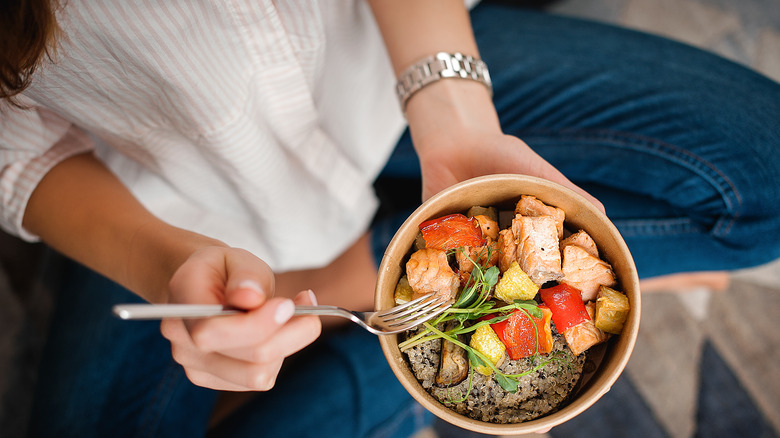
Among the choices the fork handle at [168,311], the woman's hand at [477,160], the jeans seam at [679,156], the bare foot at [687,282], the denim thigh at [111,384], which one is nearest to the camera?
the fork handle at [168,311]

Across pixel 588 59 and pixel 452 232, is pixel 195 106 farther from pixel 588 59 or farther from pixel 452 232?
pixel 588 59

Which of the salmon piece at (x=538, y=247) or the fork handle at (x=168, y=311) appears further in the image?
the salmon piece at (x=538, y=247)

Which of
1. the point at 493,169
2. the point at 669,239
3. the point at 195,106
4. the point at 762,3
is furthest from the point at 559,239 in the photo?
the point at 762,3

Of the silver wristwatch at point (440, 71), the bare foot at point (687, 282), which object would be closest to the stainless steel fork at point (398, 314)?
the silver wristwatch at point (440, 71)

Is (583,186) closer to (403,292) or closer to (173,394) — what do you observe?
(403,292)

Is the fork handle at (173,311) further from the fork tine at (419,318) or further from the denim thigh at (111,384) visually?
the denim thigh at (111,384)

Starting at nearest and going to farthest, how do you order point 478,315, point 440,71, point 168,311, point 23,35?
1. point 168,311
2. point 23,35
3. point 478,315
4. point 440,71

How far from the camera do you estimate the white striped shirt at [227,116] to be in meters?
0.74

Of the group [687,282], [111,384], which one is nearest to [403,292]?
[111,384]

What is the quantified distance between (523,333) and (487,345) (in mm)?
60

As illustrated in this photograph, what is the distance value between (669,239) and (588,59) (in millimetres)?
494

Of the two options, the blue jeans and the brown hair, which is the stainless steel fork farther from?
the blue jeans

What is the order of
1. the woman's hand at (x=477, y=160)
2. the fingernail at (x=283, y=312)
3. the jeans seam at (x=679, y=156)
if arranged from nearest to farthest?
the fingernail at (x=283, y=312)
the woman's hand at (x=477, y=160)
the jeans seam at (x=679, y=156)

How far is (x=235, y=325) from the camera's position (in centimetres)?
56
